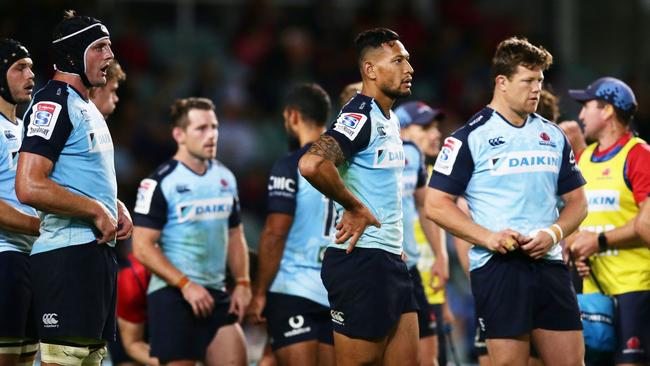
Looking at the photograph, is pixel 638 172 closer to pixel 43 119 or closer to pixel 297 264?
pixel 297 264

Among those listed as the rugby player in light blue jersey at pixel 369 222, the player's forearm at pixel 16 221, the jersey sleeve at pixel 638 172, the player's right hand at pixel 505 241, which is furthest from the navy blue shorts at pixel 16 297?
the jersey sleeve at pixel 638 172

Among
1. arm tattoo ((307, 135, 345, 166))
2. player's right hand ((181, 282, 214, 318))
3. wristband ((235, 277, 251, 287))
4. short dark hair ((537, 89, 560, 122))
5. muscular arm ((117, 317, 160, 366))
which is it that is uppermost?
short dark hair ((537, 89, 560, 122))

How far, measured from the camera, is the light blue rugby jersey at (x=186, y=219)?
8.09 m

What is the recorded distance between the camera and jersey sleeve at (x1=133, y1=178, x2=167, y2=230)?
8.05m

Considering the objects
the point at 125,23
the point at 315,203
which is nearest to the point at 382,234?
the point at 315,203

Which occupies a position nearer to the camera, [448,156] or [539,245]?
[539,245]

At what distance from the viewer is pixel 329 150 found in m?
6.17

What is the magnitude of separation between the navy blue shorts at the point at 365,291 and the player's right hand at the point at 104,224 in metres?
1.29

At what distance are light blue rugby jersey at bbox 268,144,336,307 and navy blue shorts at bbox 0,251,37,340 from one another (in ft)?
6.87

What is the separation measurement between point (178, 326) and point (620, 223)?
3345 mm

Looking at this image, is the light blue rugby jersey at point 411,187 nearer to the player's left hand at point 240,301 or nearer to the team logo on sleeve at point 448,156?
the player's left hand at point 240,301

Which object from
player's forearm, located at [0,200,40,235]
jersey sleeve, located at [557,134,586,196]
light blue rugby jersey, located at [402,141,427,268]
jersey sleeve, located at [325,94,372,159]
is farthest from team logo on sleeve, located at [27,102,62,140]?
light blue rugby jersey, located at [402,141,427,268]

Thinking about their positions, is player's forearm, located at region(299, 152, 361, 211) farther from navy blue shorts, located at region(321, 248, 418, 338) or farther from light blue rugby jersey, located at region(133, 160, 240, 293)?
light blue rugby jersey, located at region(133, 160, 240, 293)

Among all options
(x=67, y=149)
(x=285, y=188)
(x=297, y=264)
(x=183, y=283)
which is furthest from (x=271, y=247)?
(x=67, y=149)
